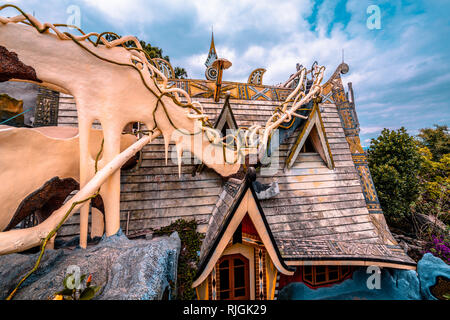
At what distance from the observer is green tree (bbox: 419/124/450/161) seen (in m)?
16.3

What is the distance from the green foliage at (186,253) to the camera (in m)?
2.92

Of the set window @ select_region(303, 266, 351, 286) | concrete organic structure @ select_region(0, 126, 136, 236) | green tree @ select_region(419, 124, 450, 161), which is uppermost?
green tree @ select_region(419, 124, 450, 161)

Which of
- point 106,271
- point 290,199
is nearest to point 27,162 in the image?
point 106,271

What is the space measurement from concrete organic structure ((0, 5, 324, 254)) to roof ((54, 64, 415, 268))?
4.34ft

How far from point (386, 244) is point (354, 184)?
1.77m

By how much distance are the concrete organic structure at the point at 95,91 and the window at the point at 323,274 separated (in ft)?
14.9

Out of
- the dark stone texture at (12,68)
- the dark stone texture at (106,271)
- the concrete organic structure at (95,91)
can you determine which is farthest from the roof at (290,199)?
the dark stone texture at (12,68)

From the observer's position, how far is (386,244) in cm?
484

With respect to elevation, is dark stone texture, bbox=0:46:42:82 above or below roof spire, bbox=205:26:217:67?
below

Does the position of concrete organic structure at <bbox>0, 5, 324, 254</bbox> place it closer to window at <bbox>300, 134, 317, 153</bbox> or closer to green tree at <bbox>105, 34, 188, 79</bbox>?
window at <bbox>300, 134, 317, 153</bbox>

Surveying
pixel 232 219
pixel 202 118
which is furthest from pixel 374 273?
pixel 202 118

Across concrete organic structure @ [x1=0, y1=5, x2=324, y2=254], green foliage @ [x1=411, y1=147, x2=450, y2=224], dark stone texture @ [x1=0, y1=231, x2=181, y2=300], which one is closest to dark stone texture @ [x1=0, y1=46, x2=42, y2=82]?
concrete organic structure @ [x1=0, y1=5, x2=324, y2=254]

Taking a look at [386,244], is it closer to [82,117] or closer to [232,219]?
[232,219]

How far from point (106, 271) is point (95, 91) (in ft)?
7.98
